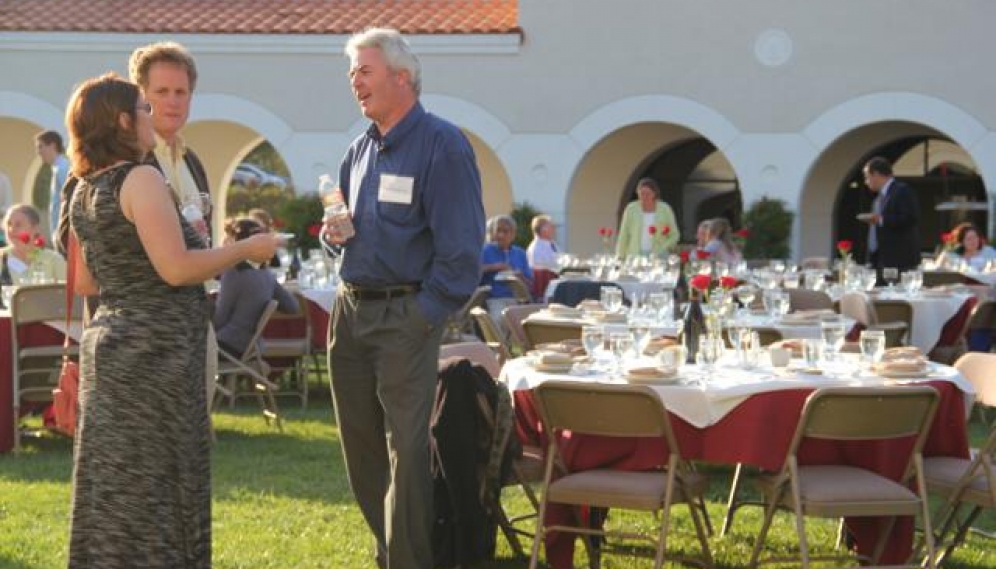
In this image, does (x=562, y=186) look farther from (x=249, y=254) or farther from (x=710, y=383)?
(x=249, y=254)

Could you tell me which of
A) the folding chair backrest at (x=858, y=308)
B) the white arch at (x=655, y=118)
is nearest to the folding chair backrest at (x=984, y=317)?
the folding chair backrest at (x=858, y=308)

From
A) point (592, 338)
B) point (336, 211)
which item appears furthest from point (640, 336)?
point (336, 211)

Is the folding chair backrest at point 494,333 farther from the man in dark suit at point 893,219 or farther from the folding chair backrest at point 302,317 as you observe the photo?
the man in dark suit at point 893,219

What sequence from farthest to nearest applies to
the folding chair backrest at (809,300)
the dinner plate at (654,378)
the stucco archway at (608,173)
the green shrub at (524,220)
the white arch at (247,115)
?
the stucco archway at (608,173) → the white arch at (247,115) → the green shrub at (524,220) → the folding chair backrest at (809,300) → the dinner plate at (654,378)

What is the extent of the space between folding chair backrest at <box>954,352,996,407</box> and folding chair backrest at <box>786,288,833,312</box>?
3.43 meters

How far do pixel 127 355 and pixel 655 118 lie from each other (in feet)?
51.1

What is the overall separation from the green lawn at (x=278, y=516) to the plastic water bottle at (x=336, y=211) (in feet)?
5.15

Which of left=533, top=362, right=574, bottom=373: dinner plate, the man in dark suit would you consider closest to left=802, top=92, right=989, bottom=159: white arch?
the man in dark suit

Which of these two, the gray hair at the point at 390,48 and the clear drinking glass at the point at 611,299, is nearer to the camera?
the gray hair at the point at 390,48

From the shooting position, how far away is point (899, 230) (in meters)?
13.0

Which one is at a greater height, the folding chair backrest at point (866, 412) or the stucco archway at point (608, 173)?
the stucco archway at point (608, 173)

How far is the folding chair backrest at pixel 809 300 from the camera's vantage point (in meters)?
10.0

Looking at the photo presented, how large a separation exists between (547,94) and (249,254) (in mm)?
15558

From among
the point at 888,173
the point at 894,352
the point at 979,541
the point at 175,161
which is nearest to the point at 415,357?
the point at 175,161
